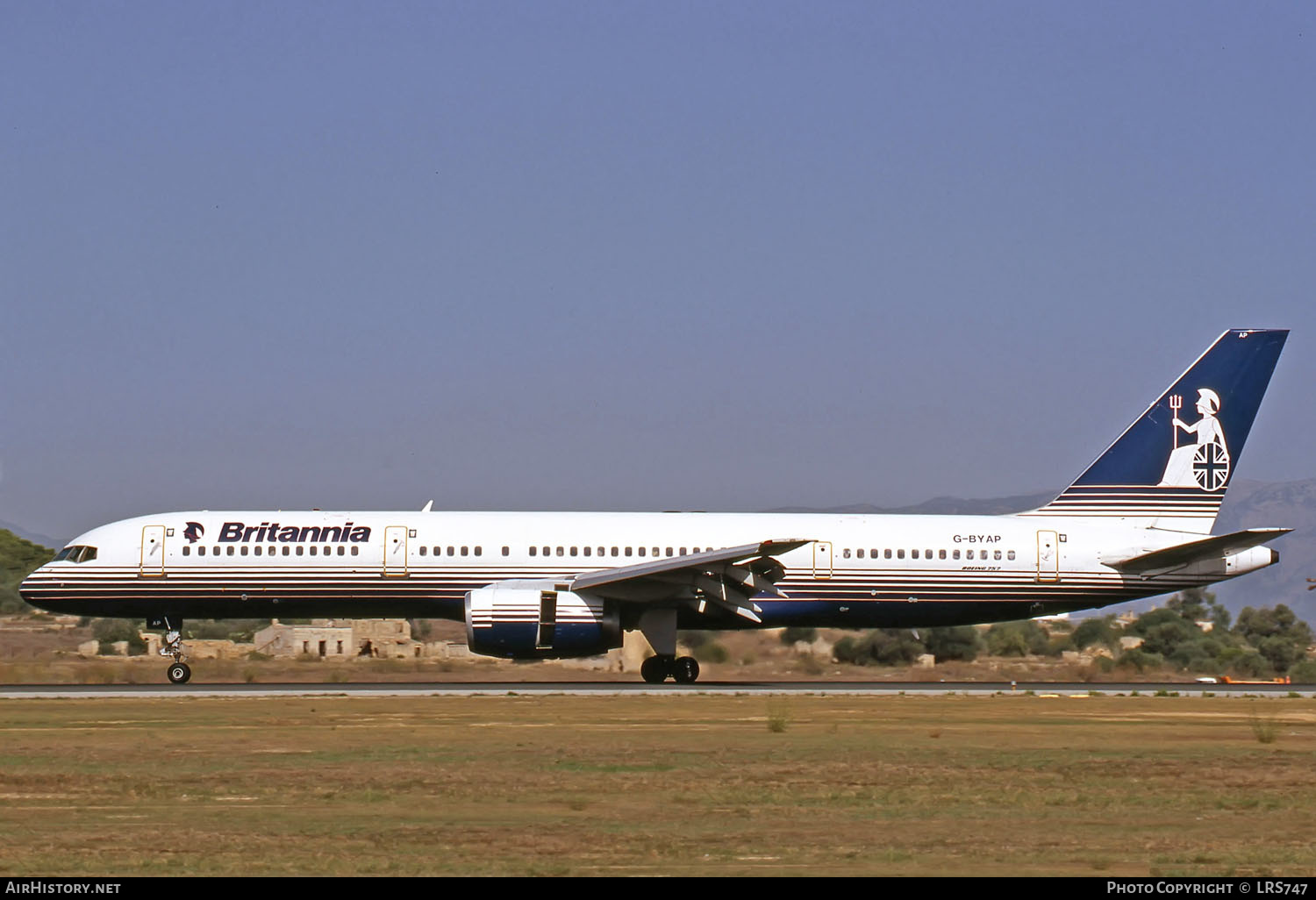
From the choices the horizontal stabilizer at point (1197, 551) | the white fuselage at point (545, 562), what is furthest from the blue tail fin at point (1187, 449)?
the horizontal stabilizer at point (1197, 551)

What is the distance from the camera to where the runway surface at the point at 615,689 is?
1177 inches

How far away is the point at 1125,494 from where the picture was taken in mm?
34938

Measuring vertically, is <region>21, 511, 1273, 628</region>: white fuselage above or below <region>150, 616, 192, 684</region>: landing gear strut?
above

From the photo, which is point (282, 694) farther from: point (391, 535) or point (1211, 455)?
point (1211, 455)

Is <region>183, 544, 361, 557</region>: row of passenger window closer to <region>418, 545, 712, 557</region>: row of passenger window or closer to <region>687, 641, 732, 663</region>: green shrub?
<region>418, 545, 712, 557</region>: row of passenger window

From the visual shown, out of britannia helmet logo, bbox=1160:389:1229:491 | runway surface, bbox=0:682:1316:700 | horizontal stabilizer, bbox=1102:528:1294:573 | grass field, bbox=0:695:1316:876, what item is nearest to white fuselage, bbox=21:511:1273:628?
horizontal stabilizer, bbox=1102:528:1294:573

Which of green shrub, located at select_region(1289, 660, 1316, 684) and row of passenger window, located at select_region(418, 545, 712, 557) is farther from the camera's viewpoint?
green shrub, located at select_region(1289, 660, 1316, 684)

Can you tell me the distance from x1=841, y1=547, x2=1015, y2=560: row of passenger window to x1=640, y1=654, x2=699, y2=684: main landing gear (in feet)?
12.5

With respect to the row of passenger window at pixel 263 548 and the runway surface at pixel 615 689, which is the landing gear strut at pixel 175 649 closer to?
the runway surface at pixel 615 689

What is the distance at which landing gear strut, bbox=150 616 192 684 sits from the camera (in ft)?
108

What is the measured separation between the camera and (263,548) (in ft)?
107

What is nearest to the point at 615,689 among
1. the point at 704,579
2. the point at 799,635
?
the point at 704,579

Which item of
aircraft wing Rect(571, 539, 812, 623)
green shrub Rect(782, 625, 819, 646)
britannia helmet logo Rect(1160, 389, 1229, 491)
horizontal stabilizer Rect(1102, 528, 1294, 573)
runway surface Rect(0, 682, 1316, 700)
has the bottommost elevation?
runway surface Rect(0, 682, 1316, 700)

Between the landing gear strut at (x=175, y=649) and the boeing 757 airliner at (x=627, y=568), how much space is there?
4cm
